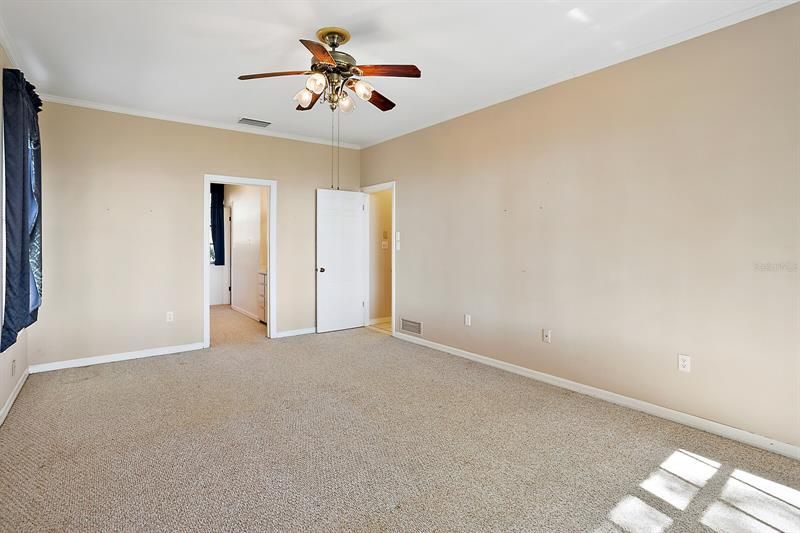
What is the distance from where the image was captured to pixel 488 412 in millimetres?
3111

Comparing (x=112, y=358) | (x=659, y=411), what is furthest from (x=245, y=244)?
(x=659, y=411)

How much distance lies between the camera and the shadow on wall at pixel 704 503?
185 centimetres

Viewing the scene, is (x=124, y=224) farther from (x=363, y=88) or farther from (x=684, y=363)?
(x=684, y=363)

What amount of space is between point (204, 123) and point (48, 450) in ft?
12.5

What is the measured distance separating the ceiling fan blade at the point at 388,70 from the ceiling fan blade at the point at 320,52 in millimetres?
214

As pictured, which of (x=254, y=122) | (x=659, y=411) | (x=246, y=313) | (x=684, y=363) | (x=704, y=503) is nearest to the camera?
(x=704, y=503)

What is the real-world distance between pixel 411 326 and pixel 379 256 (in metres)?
1.56

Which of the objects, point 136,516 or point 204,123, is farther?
point 204,123

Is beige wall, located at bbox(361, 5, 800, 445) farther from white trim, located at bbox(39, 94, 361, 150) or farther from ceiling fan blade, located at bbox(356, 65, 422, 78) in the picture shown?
white trim, located at bbox(39, 94, 361, 150)

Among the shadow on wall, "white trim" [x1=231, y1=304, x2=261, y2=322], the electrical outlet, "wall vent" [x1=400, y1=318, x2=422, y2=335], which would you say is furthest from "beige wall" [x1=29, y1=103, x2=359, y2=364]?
the electrical outlet

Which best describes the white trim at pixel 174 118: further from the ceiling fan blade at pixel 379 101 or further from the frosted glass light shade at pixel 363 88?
the frosted glass light shade at pixel 363 88

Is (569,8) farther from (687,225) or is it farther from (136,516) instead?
(136,516)

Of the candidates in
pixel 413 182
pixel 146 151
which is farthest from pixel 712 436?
pixel 146 151

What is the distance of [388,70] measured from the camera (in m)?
2.70
